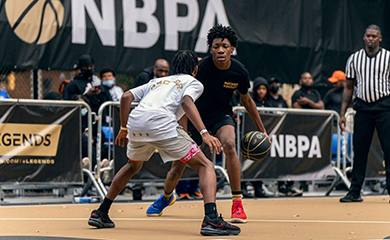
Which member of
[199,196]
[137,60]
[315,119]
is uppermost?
[137,60]

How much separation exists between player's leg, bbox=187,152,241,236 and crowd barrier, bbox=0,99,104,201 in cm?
433

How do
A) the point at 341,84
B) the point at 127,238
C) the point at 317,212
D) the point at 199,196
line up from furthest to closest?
the point at 341,84 < the point at 199,196 < the point at 317,212 < the point at 127,238

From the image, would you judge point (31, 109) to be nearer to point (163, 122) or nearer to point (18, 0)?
point (18, 0)

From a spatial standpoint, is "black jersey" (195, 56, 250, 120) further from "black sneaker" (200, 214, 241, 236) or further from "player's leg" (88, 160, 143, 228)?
"black sneaker" (200, 214, 241, 236)

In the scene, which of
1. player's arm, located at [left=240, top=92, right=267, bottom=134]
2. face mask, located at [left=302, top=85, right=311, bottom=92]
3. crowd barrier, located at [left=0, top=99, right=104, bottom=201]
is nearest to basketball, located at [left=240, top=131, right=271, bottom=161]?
player's arm, located at [left=240, top=92, right=267, bottom=134]

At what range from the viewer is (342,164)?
14078 millimetres

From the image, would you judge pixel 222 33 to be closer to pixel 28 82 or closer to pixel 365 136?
pixel 365 136

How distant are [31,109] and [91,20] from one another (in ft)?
9.48

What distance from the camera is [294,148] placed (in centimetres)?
1312

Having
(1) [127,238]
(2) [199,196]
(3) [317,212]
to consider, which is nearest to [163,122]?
(1) [127,238]

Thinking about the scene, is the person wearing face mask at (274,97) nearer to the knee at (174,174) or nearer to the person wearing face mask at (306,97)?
the person wearing face mask at (306,97)

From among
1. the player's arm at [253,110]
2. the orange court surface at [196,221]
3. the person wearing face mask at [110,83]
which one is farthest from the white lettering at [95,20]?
the player's arm at [253,110]

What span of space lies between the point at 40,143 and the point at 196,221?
11.4 ft

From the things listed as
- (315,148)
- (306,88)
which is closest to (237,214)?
(315,148)
